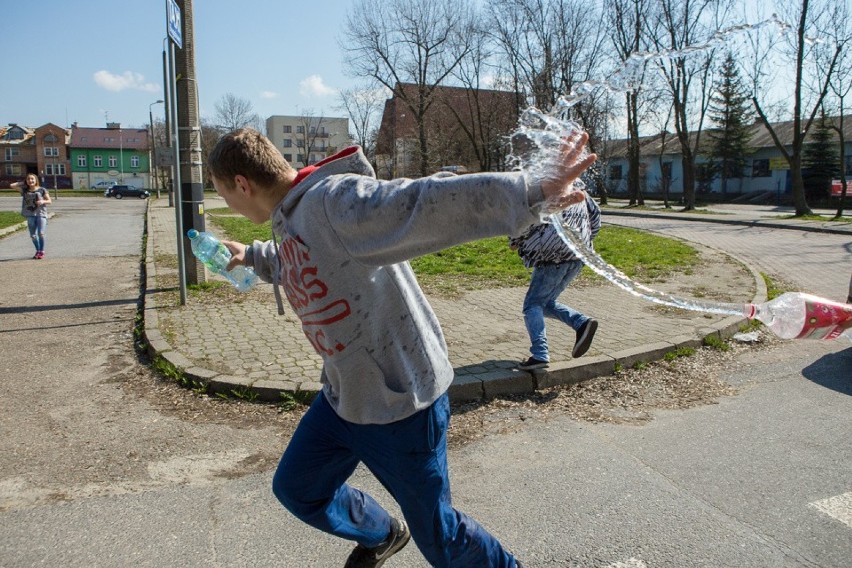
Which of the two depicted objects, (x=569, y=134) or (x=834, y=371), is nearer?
(x=569, y=134)

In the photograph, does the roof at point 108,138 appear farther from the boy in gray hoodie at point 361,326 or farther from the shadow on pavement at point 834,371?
the boy in gray hoodie at point 361,326

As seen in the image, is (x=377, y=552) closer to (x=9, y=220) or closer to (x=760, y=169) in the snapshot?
(x=9, y=220)

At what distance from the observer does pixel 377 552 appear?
271 centimetres

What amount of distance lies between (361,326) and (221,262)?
88.6 inches

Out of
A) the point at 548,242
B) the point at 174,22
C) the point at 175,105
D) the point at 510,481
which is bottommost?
the point at 510,481

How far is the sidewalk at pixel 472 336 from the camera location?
5.36 meters

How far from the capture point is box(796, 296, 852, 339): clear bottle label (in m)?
2.28

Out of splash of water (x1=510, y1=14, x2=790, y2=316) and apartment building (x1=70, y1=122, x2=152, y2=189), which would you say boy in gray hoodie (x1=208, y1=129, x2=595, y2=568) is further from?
apartment building (x1=70, y1=122, x2=152, y2=189)

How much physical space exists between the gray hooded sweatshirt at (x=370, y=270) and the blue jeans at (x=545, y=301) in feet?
10.3

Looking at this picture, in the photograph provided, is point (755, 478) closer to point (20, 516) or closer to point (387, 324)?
point (387, 324)

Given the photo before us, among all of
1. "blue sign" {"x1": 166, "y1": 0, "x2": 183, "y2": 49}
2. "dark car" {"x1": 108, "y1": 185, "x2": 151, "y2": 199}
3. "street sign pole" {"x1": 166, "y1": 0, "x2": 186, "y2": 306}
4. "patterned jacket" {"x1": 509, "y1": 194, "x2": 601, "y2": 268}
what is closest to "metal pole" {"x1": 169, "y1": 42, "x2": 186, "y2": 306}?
"street sign pole" {"x1": 166, "y1": 0, "x2": 186, "y2": 306}

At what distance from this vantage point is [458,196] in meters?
1.59

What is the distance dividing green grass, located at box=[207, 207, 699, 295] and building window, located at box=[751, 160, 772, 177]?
44.4 metres

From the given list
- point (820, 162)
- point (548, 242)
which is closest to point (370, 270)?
point (548, 242)
